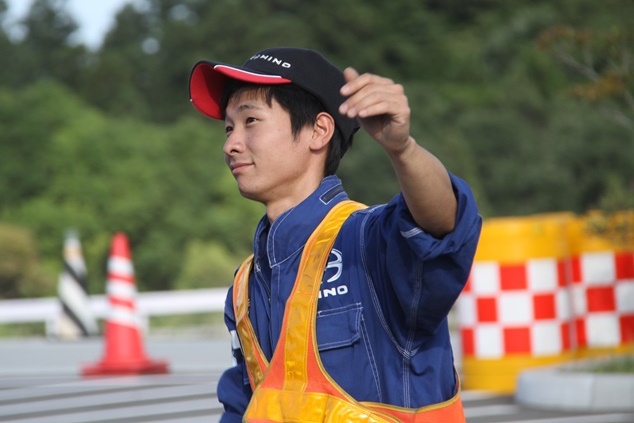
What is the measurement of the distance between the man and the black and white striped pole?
34.6 ft

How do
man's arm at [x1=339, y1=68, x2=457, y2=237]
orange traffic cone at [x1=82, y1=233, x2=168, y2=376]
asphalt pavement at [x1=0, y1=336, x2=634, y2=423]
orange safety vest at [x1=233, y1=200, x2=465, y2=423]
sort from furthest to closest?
orange traffic cone at [x1=82, y1=233, x2=168, y2=376], asphalt pavement at [x1=0, y1=336, x2=634, y2=423], orange safety vest at [x1=233, y1=200, x2=465, y2=423], man's arm at [x1=339, y1=68, x2=457, y2=237]

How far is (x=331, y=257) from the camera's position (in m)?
2.50

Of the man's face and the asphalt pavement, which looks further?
the asphalt pavement

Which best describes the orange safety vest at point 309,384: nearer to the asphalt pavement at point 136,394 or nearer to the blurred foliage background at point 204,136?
the asphalt pavement at point 136,394

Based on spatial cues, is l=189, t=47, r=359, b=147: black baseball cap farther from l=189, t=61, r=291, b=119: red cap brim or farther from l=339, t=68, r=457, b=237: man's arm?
l=339, t=68, r=457, b=237: man's arm

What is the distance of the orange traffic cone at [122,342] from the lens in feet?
31.2

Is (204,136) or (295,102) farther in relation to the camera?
(204,136)

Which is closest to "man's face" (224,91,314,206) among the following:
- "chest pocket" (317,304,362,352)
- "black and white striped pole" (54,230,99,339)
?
"chest pocket" (317,304,362,352)

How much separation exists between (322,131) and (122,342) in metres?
7.16

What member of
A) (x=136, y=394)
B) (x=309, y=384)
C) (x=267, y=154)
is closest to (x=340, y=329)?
(x=309, y=384)

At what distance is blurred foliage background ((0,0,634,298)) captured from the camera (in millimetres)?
20750

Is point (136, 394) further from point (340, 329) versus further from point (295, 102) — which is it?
point (340, 329)

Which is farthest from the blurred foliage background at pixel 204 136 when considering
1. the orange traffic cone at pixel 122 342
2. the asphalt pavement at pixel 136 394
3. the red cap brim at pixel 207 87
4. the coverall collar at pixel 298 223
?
the coverall collar at pixel 298 223

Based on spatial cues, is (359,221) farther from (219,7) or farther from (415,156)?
(219,7)
